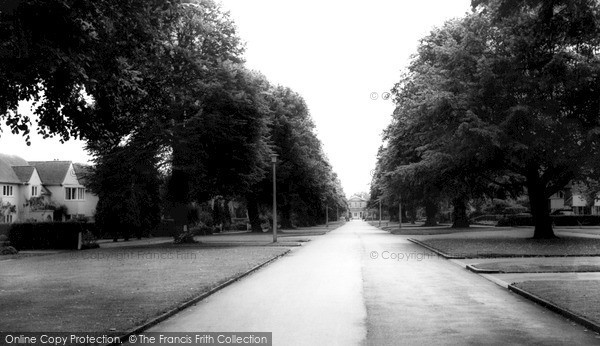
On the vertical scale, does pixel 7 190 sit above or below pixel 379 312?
above

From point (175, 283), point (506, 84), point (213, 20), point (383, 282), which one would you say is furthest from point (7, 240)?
point (506, 84)

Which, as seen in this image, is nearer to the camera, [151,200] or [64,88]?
[64,88]

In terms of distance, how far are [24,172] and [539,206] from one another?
53.4m

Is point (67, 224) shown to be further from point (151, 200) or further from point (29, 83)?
point (29, 83)

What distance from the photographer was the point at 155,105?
52.5 feet

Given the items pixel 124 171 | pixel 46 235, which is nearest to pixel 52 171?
pixel 46 235

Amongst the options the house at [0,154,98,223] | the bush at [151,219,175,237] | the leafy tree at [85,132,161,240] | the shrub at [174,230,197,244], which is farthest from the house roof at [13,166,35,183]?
the shrub at [174,230,197,244]

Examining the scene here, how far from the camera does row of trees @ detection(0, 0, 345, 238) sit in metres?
10.3

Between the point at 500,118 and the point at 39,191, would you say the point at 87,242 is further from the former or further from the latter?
the point at 39,191

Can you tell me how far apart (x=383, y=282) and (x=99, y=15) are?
9785mm

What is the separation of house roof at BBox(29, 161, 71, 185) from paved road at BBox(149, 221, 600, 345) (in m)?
56.5

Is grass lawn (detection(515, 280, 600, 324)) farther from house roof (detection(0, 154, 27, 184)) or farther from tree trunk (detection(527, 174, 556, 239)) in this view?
house roof (detection(0, 154, 27, 184))

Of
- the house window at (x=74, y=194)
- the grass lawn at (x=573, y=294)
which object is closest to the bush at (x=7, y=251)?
the grass lawn at (x=573, y=294)

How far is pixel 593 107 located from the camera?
17.0 meters
